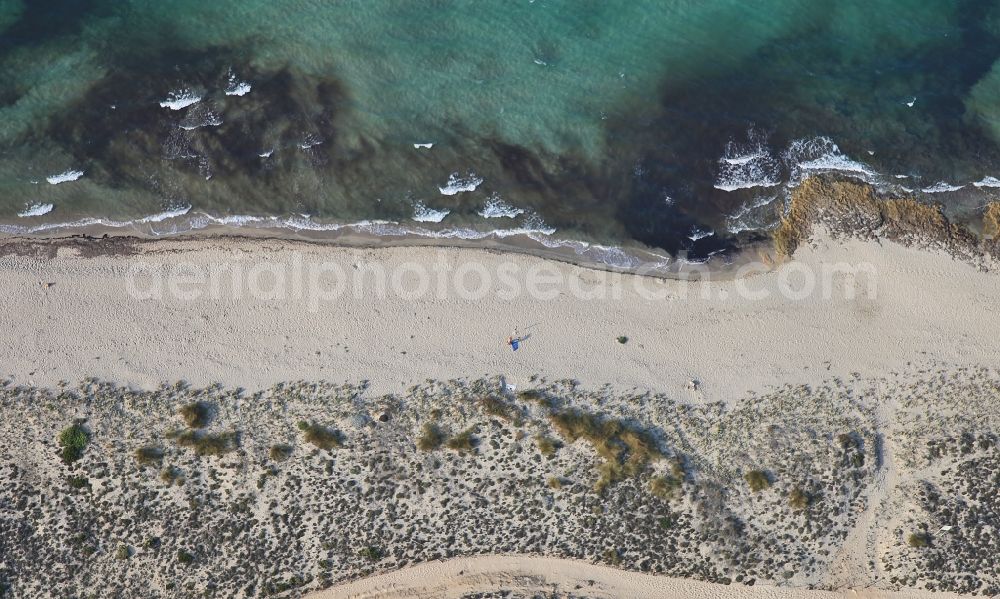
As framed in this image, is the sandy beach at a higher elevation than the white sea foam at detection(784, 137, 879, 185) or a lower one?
lower

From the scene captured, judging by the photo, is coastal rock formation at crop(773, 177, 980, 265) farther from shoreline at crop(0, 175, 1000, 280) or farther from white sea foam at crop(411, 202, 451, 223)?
white sea foam at crop(411, 202, 451, 223)

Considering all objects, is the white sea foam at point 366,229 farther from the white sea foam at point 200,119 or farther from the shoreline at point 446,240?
the white sea foam at point 200,119

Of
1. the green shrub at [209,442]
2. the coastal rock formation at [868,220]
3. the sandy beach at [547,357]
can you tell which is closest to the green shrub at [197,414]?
the green shrub at [209,442]

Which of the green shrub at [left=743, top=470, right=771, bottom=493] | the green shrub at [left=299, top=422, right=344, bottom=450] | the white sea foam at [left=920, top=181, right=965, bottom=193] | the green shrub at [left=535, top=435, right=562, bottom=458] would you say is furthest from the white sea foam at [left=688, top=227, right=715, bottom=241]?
the green shrub at [left=299, top=422, right=344, bottom=450]

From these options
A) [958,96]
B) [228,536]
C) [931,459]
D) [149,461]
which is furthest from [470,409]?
[958,96]

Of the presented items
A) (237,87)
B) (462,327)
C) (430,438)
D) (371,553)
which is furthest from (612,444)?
(237,87)

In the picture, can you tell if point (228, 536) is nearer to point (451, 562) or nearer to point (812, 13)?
point (451, 562)
